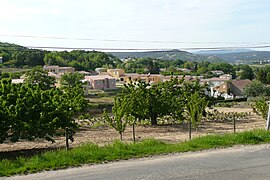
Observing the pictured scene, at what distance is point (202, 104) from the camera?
22719mm

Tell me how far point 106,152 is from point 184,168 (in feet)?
9.05

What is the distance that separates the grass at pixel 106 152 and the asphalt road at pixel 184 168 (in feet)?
1.46

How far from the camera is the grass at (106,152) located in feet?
33.4

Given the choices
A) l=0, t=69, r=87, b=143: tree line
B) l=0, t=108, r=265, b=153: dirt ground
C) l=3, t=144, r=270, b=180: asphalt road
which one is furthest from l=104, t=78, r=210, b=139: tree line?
l=3, t=144, r=270, b=180: asphalt road

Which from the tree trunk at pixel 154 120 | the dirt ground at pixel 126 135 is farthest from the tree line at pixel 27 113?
the tree trunk at pixel 154 120

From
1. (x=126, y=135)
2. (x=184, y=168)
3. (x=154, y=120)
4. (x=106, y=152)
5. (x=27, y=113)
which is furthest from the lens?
(x=154, y=120)

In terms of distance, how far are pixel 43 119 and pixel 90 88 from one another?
70.9 meters

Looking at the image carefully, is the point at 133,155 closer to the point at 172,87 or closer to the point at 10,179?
the point at 10,179

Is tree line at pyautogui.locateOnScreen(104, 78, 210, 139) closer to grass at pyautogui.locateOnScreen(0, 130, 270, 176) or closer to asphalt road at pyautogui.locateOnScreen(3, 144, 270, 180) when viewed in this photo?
grass at pyautogui.locateOnScreen(0, 130, 270, 176)

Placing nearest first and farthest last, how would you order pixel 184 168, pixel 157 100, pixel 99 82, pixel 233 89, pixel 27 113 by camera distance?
1. pixel 184 168
2. pixel 27 113
3. pixel 157 100
4. pixel 233 89
5. pixel 99 82

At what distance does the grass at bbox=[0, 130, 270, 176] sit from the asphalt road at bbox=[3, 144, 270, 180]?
0.44 metres

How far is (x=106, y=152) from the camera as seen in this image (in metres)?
11.6

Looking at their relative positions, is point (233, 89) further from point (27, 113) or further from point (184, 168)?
point (184, 168)

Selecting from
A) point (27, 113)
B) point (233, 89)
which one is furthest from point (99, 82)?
point (27, 113)
